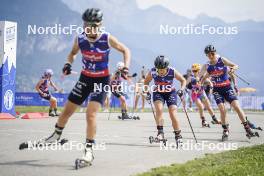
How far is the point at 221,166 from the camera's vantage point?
6.92 meters

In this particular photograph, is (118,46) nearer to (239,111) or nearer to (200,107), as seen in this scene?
(239,111)

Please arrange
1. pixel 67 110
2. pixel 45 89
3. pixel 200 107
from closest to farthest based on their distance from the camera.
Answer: pixel 67 110 → pixel 200 107 → pixel 45 89

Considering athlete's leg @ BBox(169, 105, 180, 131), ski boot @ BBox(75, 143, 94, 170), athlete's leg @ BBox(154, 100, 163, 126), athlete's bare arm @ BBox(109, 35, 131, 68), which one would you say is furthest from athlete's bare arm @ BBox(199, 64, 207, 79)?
ski boot @ BBox(75, 143, 94, 170)

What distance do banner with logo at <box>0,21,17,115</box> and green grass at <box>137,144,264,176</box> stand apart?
13.5m

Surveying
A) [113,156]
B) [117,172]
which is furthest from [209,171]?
[113,156]

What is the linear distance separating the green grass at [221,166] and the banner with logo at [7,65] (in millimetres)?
13508

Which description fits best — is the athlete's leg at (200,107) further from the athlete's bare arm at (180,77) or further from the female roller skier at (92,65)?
the female roller skier at (92,65)

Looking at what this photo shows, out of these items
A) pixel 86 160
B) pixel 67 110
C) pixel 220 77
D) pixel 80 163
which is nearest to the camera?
pixel 80 163

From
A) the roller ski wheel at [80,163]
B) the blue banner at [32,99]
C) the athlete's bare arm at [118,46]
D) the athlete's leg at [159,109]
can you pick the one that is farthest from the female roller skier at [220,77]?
the blue banner at [32,99]

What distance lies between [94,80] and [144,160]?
1.58m

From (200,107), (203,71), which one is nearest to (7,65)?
(200,107)

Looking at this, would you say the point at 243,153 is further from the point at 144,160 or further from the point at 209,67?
the point at 209,67

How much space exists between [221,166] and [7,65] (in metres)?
15.0

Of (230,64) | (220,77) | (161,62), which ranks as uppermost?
(230,64)
